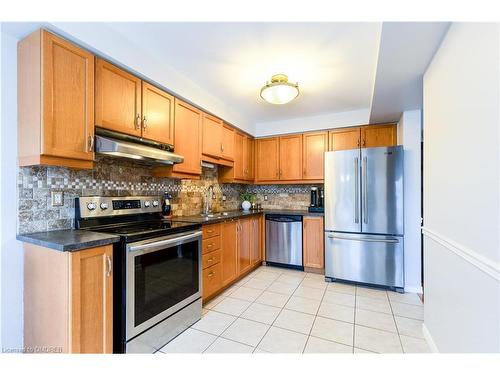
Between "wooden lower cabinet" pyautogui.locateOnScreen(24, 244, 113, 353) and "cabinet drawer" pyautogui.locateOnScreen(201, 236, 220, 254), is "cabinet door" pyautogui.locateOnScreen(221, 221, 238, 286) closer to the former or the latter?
"cabinet drawer" pyautogui.locateOnScreen(201, 236, 220, 254)

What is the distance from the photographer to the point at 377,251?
292cm

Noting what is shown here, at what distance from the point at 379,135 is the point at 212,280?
3077 mm

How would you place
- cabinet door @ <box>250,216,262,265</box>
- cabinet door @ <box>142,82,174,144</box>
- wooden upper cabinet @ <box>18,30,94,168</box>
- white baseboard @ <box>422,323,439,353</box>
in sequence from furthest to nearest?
cabinet door @ <box>250,216,262,265</box> < cabinet door @ <box>142,82,174,144</box> < white baseboard @ <box>422,323,439,353</box> < wooden upper cabinet @ <box>18,30,94,168</box>

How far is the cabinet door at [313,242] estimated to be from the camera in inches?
136

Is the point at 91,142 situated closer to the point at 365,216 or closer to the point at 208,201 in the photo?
the point at 208,201

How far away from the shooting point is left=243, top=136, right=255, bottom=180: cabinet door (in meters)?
4.02

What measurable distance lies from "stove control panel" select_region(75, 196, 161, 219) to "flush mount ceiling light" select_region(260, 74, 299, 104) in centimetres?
163

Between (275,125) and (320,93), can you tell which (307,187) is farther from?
(320,93)

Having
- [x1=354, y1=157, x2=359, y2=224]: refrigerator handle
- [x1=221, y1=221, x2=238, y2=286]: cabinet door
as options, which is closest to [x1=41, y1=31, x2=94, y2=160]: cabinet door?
[x1=221, y1=221, x2=238, y2=286]: cabinet door

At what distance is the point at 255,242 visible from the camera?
11.8 ft

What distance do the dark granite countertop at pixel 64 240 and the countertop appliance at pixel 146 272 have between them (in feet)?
0.40
